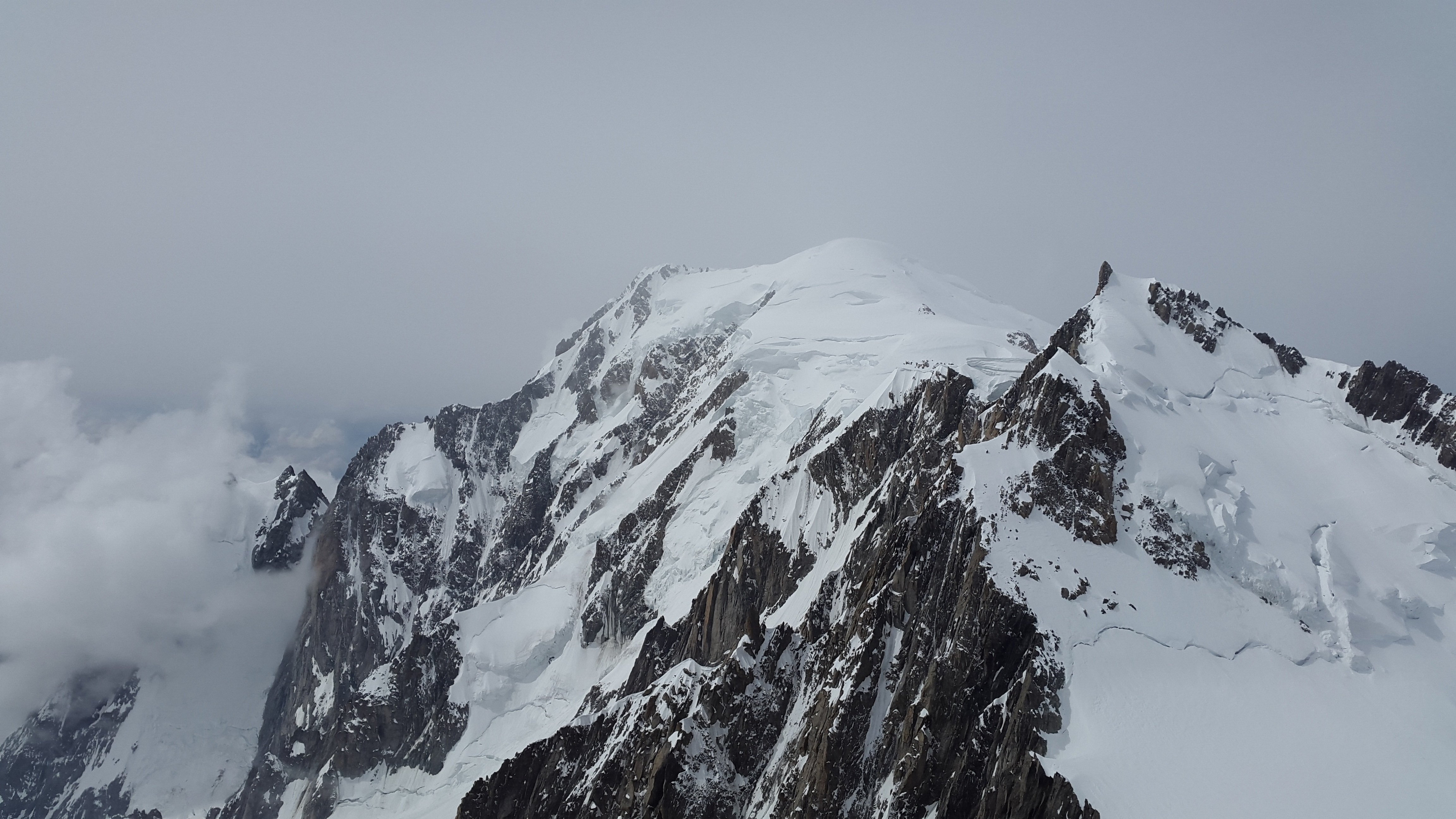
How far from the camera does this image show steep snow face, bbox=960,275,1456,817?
34906 mm

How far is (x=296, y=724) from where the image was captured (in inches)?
6078

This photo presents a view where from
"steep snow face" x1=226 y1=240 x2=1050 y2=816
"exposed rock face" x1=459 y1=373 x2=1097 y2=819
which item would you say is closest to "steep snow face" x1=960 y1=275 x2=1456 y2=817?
"exposed rock face" x1=459 y1=373 x2=1097 y2=819

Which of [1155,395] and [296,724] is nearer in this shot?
[1155,395]

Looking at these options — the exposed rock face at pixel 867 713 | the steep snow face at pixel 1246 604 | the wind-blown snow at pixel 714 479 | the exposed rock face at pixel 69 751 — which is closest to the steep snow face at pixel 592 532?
the wind-blown snow at pixel 714 479

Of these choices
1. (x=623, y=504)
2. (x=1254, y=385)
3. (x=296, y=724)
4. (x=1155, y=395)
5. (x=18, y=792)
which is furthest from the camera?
(x=18, y=792)

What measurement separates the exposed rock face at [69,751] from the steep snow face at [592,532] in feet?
138

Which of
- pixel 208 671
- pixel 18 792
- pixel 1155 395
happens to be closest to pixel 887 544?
pixel 1155 395

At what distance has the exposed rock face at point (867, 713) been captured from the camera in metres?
38.7

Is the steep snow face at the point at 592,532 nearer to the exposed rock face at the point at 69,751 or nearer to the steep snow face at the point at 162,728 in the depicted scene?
the steep snow face at the point at 162,728

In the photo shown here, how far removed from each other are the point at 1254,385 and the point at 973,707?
4515cm

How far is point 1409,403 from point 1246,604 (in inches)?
1195

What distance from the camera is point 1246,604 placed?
141ft

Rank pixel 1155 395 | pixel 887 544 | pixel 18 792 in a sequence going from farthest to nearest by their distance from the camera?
pixel 18 792, pixel 1155 395, pixel 887 544

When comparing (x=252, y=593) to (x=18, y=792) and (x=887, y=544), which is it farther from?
(x=887, y=544)
